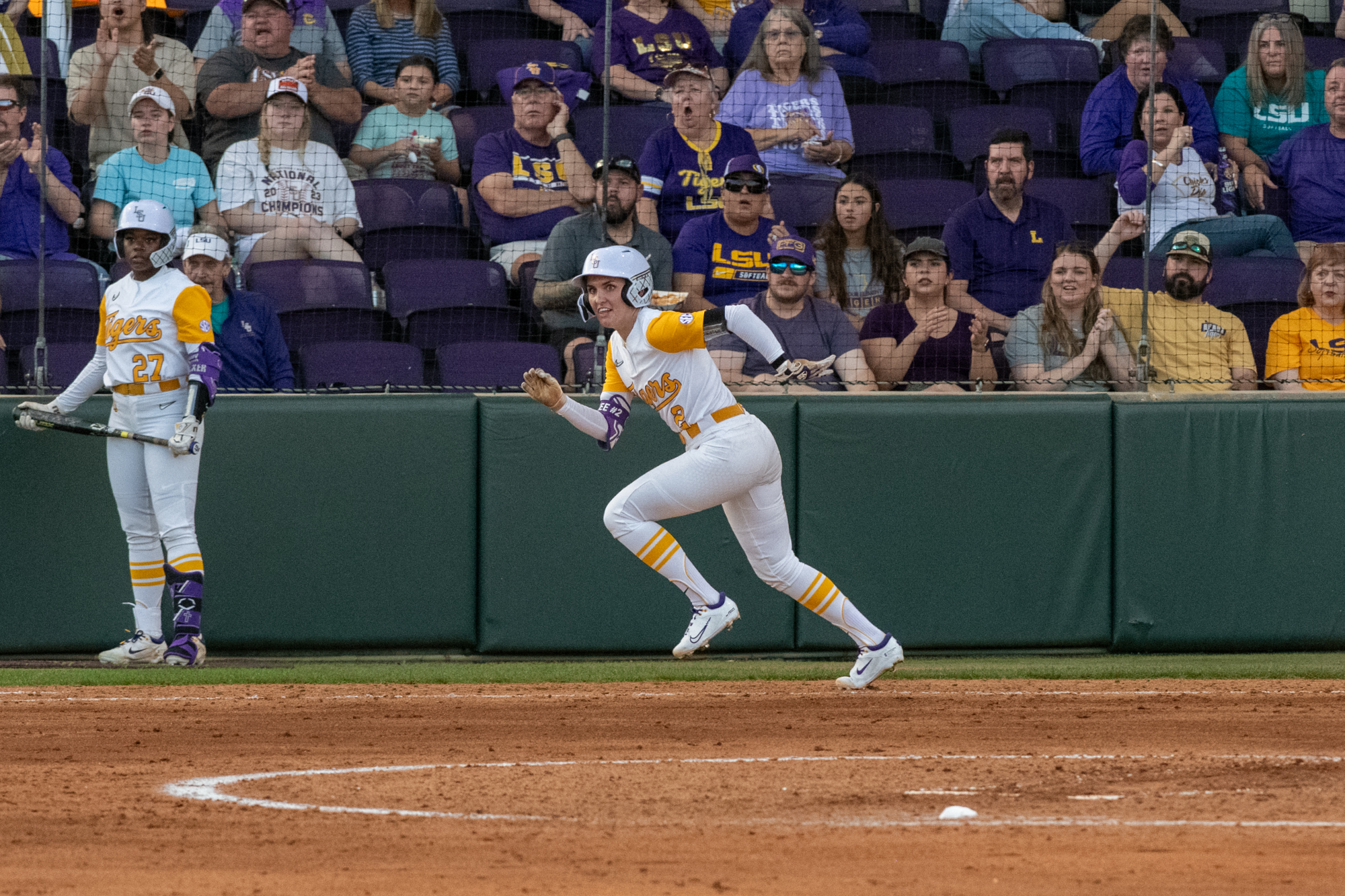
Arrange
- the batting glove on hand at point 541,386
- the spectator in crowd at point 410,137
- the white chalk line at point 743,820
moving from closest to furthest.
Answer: the white chalk line at point 743,820 < the batting glove on hand at point 541,386 < the spectator in crowd at point 410,137

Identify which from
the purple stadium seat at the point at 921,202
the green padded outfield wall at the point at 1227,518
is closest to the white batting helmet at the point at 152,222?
the purple stadium seat at the point at 921,202

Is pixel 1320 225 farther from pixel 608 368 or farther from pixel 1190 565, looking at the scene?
pixel 608 368

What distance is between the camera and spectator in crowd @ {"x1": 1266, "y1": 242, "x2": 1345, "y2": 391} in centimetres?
914

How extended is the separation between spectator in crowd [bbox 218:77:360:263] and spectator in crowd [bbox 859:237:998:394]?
10.4ft

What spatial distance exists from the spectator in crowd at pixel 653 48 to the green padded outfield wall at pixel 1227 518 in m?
3.74

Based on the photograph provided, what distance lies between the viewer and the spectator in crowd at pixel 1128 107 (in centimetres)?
987

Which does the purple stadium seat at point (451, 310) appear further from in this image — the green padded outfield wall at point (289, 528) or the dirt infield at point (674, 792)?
the dirt infield at point (674, 792)

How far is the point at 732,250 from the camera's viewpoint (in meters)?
9.39

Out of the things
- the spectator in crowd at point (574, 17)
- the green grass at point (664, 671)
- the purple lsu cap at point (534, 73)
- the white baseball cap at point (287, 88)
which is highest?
the spectator in crowd at point (574, 17)

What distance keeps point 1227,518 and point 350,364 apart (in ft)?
17.1

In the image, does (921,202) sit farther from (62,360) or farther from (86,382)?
A: (62,360)

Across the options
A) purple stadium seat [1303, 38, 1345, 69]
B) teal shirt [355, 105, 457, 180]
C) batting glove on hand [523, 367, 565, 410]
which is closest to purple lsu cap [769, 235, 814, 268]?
teal shirt [355, 105, 457, 180]

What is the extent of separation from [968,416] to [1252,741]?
364cm

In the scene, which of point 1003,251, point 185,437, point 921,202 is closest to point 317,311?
point 185,437
